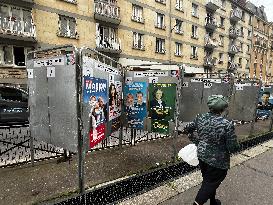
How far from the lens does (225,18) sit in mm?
33344

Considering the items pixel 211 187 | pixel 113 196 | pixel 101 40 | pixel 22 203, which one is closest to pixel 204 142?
pixel 211 187

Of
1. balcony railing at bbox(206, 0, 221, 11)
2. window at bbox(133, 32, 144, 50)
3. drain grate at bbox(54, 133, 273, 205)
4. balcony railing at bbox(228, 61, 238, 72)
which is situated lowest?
drain grate at bbox(54, 133, 273, 205)

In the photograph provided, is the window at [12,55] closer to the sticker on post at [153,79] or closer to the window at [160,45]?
the window at [160,45]

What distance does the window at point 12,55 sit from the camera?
14750 mm

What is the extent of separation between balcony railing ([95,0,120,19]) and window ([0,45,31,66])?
7.06 metres

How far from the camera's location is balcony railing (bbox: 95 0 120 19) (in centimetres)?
1820

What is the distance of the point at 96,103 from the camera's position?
11.3ft

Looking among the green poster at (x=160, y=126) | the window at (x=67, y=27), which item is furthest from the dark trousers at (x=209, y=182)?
the window at (x=67, y=27)

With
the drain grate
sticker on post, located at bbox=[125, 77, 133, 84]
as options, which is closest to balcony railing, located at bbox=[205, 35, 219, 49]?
sticker on post, located at bbox=[125, 77, 133, 84]

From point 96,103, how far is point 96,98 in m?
0.09

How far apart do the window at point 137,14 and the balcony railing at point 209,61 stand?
1227cm

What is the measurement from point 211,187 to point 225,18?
3609 cm

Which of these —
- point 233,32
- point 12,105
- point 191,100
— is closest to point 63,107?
point 191,100

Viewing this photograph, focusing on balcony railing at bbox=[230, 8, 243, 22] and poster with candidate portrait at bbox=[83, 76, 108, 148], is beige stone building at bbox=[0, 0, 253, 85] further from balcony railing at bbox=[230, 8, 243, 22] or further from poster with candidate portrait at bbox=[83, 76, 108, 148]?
poster with candidate portrait at bbox=[83, 76, 108, 148]
